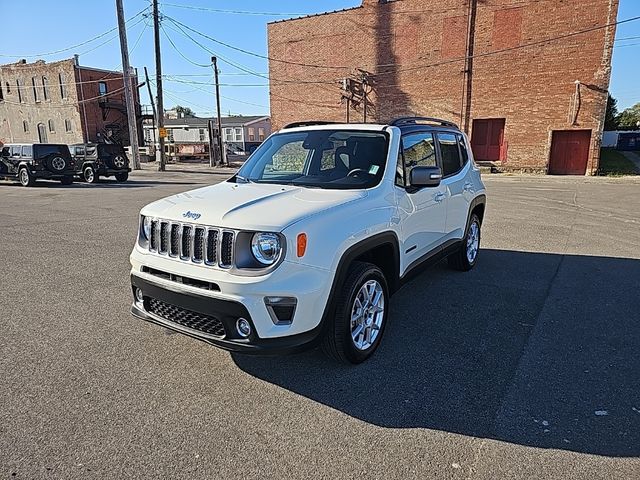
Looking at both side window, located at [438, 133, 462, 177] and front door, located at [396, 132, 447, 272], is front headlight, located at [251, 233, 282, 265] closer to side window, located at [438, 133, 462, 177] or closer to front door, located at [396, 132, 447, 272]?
front door, located at [396, 132, 447, 272]

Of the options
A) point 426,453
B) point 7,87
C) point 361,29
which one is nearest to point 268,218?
point 426,453

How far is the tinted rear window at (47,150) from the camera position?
60.4ft

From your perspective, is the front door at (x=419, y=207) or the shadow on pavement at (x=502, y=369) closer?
the shadow on pavement at (x=502, y=369)

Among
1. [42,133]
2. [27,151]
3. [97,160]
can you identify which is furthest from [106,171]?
[42,133]

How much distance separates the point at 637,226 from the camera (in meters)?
9.30

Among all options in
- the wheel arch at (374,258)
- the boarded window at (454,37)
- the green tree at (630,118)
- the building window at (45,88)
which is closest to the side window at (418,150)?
the wheel arch at (374,258)

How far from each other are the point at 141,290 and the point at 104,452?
120cm

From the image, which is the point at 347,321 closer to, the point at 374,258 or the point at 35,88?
the point at 374,258

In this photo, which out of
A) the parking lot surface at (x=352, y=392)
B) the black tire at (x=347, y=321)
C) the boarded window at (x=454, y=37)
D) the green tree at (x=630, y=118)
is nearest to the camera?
the parking lot surface at (x=352, y=392)

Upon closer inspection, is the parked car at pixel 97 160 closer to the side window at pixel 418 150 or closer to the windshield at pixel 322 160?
the windshield at pixel 322 160

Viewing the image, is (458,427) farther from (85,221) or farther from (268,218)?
(85,221)

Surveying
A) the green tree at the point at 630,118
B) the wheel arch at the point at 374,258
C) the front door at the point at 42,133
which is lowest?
the wheel arch at the point at 374,258

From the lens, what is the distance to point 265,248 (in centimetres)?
285

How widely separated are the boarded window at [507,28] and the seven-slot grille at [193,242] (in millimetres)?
25258
